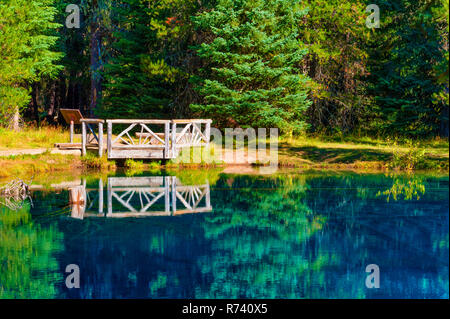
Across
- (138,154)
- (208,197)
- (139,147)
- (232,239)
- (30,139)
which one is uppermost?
(30,139)

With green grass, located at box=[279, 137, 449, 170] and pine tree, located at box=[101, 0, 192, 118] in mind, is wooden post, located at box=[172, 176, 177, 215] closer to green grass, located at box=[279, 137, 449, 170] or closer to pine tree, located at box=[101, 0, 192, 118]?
green grass, located at box=[279, 137, 449, 170]

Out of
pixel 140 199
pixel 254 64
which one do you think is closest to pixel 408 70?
pixel 254 64

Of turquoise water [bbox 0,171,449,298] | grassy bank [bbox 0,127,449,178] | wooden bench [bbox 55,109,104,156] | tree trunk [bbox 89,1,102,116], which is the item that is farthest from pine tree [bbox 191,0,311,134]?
tree trunk [bbox 89,1,102,116]

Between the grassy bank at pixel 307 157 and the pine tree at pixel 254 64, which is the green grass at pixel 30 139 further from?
the pine tree at pixel 254 64

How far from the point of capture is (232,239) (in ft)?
43.0

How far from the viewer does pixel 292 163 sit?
23719 mm

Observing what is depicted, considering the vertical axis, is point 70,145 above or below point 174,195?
above

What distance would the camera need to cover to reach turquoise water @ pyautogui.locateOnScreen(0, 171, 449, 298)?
32.6ft

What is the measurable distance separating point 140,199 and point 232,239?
494 centimetres

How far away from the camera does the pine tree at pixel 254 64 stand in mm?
26016

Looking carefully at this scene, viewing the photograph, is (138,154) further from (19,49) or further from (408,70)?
(408,70)

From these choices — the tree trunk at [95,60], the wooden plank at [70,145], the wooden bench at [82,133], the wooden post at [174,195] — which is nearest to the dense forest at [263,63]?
the tree trunk at [95,60]

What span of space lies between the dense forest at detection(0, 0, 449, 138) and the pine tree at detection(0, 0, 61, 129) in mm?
67

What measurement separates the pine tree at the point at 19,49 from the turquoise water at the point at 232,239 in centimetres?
944
